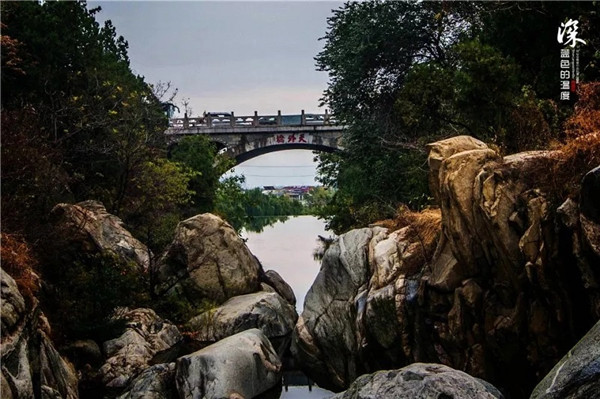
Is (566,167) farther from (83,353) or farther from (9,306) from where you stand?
(83,353)

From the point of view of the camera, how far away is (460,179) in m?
10.2

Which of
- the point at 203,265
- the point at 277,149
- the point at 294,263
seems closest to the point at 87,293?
the point at 203,265

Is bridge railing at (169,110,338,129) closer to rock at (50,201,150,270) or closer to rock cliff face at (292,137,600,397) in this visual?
rock at (50,201,150,270)

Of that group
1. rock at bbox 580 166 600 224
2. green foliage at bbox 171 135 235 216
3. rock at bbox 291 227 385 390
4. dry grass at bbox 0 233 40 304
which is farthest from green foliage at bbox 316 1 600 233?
dry grass at bbox 0 233 40 304

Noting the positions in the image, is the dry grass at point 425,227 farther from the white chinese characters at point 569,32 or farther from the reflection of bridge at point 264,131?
the reflection of bridge at point 264,131

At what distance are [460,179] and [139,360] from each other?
7554 mm

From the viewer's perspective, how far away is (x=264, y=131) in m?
38.7

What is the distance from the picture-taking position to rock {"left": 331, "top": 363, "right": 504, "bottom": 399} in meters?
6.08

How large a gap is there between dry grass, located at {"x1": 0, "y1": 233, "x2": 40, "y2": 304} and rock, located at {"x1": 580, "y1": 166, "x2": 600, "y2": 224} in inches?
300

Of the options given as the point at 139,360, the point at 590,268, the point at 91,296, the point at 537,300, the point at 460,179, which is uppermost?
the point at 460,179

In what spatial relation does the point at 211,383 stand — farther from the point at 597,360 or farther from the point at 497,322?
the point at 597,360

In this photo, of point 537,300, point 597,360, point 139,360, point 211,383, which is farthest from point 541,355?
point 139,360

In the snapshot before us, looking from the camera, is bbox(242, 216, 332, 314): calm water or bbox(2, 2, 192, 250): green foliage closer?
bbox(2, 2, 192, 250): green foliage

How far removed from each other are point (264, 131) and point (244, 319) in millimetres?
23641
